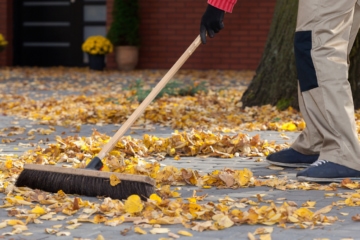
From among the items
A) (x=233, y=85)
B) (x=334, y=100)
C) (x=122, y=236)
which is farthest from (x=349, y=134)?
(x=233, y=85)

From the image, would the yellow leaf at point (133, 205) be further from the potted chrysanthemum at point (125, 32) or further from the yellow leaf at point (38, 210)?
the potted chrysanthemum at point (125, 32)

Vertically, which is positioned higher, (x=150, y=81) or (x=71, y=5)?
(x=71, y=5)

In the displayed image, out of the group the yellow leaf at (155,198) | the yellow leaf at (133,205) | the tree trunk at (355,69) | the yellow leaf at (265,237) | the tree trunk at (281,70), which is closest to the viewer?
the yellow leaf at (265,237)

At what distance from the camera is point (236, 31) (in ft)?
51.5

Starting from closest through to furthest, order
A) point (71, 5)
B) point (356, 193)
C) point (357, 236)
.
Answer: point (357, 236) → point (356, 193) → point (71, 5)

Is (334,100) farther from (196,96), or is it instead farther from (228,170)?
(196,96)

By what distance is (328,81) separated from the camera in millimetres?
4219

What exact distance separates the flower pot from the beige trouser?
11733 millimetres

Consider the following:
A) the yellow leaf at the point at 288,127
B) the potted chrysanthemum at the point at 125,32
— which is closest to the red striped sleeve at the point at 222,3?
the yellow leaf at the point at 288,127

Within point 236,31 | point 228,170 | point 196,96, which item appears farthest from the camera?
point 236,31

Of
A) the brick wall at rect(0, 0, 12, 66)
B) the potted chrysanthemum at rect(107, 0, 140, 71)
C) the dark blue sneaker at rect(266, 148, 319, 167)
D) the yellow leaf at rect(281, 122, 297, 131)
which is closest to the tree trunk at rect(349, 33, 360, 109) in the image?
the yellow leaf at rect(281, 122, 297, 131)

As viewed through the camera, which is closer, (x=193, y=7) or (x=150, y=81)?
(x=150, y=81)

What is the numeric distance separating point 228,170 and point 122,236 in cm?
148

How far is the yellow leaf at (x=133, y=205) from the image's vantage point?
3.42 metres
